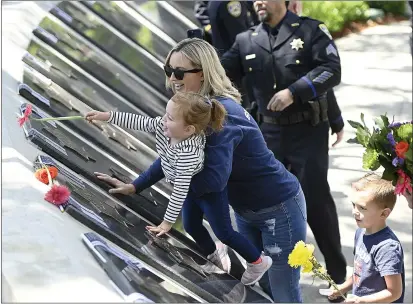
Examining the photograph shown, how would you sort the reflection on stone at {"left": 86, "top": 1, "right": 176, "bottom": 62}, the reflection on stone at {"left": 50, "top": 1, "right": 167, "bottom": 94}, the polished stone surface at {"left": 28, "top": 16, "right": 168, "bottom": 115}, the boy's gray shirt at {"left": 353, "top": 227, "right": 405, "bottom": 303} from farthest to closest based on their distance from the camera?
the reflection on stone at {"left": 86, "top": 1, "right": 176, "bottom": 62} < the reflection on stone at {"left": 50, "top": 1, "right": 167, "bottom": 94} < the polished stone surface at {"left": 28, "top": 16, "right": 168, "bottom": 115} < the boy's gray shirt at {"left": 353, "top": 227, "right": 405, "bottom": 303}

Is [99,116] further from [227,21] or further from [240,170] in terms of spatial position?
[227,21]

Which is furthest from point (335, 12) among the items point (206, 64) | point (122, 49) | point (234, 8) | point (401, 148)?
point (401, 148)

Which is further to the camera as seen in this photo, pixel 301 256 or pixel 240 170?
pixel 240 170

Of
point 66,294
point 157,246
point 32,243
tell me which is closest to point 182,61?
point 157,246

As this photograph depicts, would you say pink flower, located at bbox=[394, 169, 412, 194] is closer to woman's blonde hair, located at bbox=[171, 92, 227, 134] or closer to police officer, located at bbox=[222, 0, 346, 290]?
woman's blonde hair, located at bbox=[171, 92, 227, 134]

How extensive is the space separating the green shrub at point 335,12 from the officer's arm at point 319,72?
23.6 feet

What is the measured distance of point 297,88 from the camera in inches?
174

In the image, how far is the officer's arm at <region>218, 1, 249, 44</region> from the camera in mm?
5555

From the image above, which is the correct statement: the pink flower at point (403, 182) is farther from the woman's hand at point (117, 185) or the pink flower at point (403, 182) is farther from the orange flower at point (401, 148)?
the woman's hand at point (117, 185)

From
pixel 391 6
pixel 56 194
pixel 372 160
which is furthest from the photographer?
pixel 391 6

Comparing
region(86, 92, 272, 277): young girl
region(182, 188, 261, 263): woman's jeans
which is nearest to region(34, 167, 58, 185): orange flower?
region(86, 92, 272, 277): young girl

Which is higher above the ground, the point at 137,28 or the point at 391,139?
the point at 391,139

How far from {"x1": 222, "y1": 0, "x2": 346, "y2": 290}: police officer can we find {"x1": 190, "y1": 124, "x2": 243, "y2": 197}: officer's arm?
1356mm

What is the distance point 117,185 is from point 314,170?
1.53 metres
